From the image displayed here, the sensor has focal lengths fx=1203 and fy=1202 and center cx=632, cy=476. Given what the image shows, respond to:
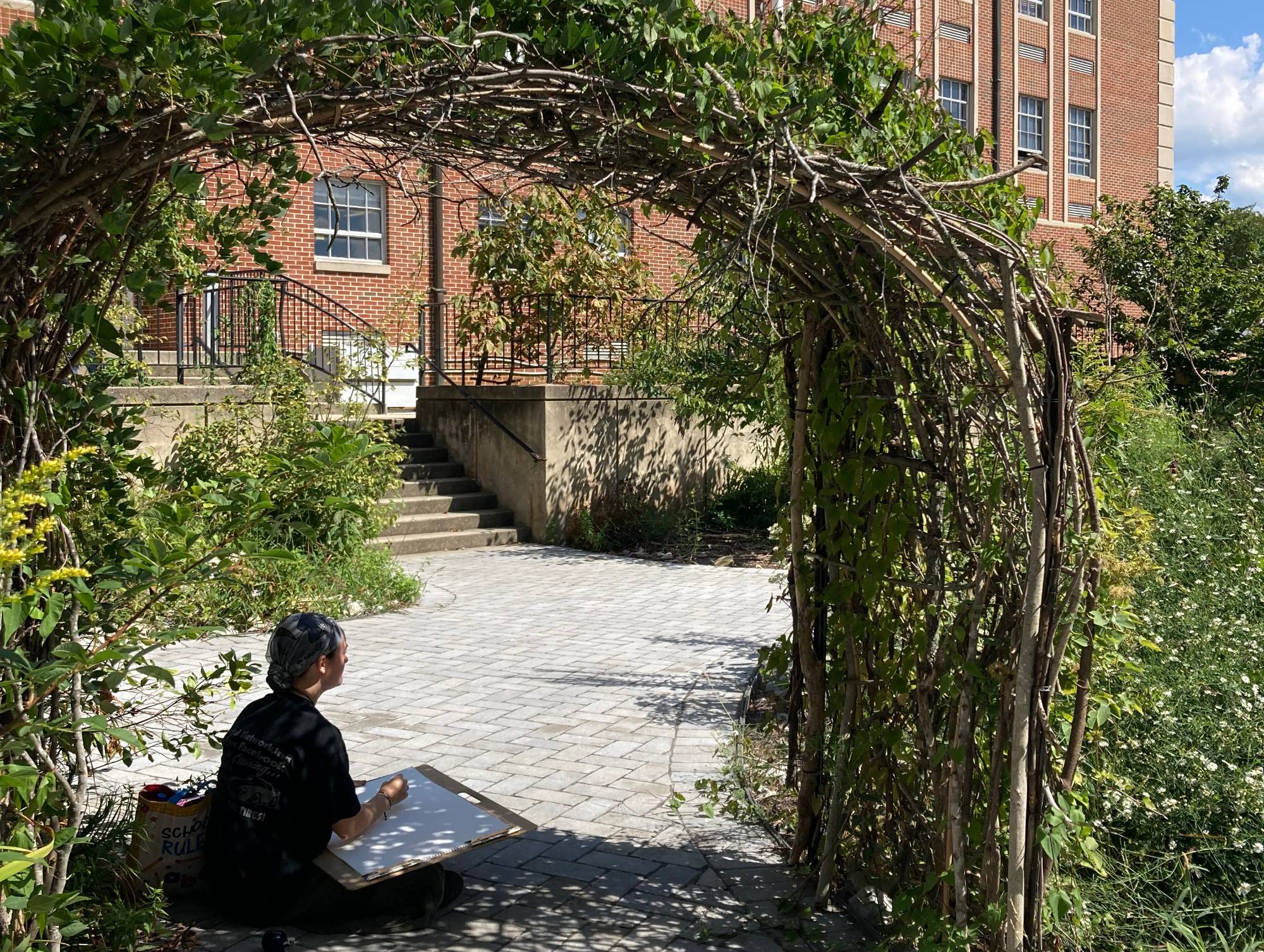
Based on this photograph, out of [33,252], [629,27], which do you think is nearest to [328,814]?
[33,252]

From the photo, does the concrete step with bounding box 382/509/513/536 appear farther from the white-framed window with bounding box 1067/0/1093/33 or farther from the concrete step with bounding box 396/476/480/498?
the white-framed window with bounding box 1067/0/1093/33

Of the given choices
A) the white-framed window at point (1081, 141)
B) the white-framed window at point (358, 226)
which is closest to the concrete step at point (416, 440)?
the white-framed window at point (358, 226)

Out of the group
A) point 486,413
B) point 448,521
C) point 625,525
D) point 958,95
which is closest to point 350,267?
point 486,413

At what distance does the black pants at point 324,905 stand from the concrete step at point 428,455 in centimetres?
1151

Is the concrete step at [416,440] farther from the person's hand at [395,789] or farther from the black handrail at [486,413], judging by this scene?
the person's hand at [395,789]

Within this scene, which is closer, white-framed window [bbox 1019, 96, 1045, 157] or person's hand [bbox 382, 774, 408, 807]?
person's hand [bbox 382, 774, 408, 807]

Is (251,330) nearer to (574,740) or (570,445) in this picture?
(570,445)

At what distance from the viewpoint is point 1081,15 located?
36.1 meters

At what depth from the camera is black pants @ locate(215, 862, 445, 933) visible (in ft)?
13.3

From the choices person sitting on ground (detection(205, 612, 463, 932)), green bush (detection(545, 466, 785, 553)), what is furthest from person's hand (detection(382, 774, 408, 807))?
green bush (detection(545, 466, 785, 553))

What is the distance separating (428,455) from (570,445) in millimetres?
2201

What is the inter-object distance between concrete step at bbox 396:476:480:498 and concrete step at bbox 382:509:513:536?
1.15 ft

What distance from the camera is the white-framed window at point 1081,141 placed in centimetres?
3638

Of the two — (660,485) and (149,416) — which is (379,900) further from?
(660,485)
